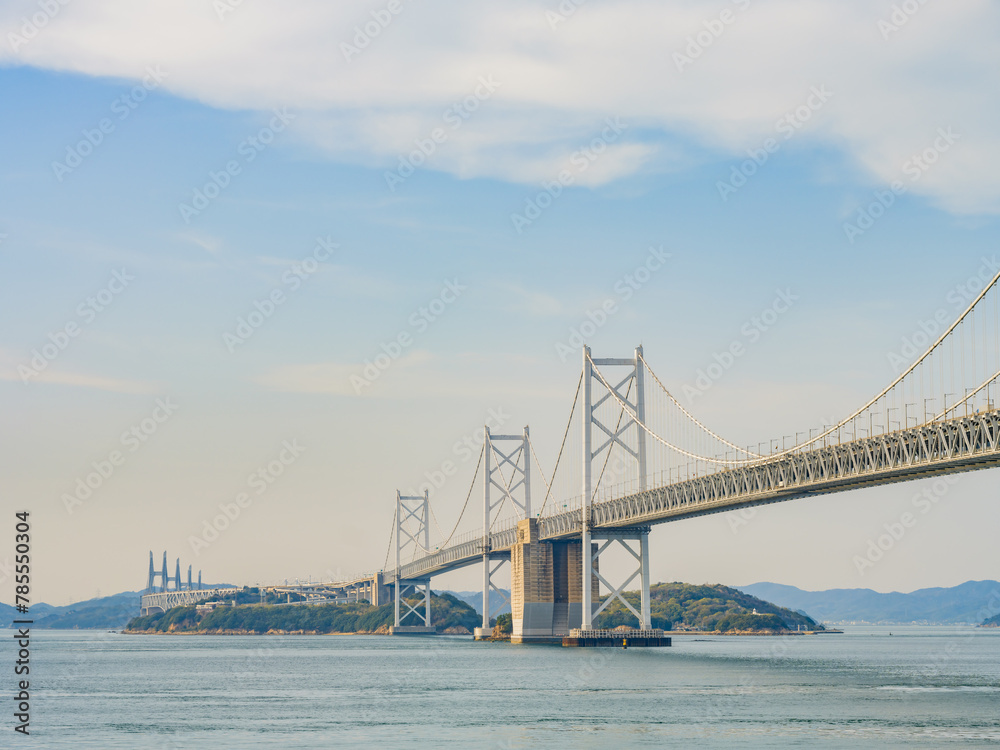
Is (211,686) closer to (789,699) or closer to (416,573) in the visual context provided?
(789,699)

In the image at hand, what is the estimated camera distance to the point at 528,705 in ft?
150

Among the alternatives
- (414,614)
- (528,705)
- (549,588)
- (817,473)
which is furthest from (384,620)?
(528,705)

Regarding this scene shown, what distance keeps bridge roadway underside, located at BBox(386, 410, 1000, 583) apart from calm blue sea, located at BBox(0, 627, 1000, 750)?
795 cm

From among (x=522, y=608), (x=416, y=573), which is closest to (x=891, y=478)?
(x=522, y=608)

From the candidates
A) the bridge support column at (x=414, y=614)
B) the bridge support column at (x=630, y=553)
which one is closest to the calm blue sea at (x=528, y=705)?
the bridge support column at (x=630, y=553)

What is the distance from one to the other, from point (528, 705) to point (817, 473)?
1758cm

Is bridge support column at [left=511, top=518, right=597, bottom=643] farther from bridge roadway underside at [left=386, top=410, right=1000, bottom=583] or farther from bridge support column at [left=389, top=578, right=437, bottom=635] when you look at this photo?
bridge support column at [left=389, top=578, right=437, bottom=635]

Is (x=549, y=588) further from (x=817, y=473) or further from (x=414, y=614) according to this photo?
(x=414, y=614)

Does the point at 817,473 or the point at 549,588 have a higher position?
the point at 817,473

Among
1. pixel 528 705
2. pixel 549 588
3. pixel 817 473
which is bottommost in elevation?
pixel 528 705

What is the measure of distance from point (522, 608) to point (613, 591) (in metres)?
14.6

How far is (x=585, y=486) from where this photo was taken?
272ft

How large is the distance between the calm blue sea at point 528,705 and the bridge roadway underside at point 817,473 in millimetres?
7954

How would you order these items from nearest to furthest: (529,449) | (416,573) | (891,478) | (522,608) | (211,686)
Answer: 1. (891,478)
2. (211,686)
3. (522,608)
4. (529,449)
5. (416,573)
